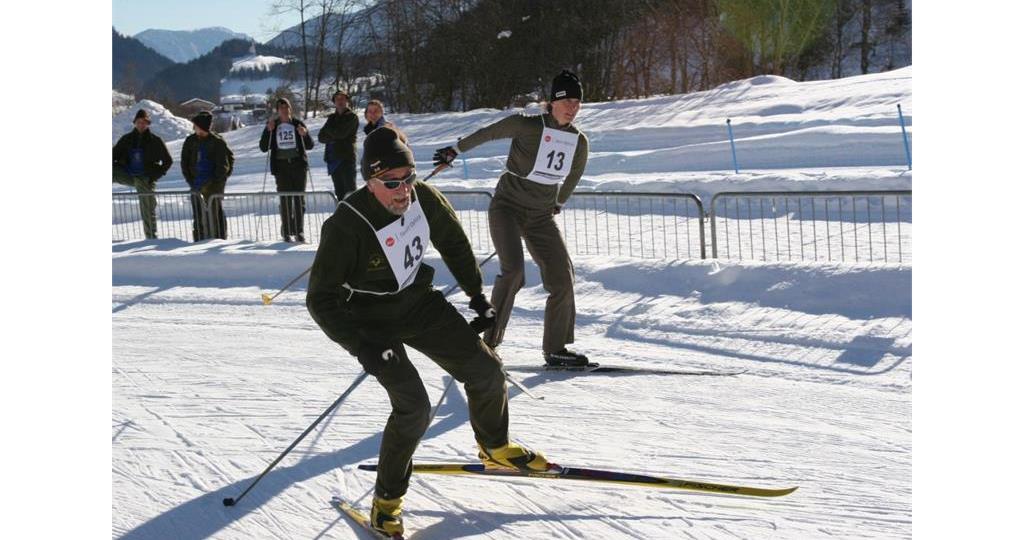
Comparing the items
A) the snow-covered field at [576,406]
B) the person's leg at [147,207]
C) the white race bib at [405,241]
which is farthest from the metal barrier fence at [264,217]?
the white race bib at [405,241]

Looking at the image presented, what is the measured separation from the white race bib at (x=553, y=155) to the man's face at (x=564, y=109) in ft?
0.29

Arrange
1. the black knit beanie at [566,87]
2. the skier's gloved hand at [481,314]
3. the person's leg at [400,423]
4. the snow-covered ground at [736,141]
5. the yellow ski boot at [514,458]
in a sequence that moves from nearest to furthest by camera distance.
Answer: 1. the person's leg at [400,423]
2. the skier's gloved hand at [481,314]
3. the yellow ski boot at [514,458]
4. the black knit beanie at [566,87]
5. the snow-covered ground at [736,141]

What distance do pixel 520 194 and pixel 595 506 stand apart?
298 centimetres

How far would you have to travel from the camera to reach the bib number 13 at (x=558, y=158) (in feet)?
25.9

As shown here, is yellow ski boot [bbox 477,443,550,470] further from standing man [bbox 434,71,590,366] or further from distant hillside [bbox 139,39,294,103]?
distant hillside [bbox 139,39,294,103]

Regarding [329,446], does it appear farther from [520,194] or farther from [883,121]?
[883,121]

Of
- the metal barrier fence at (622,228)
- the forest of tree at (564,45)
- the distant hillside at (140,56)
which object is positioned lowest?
the metal barrier fence at (622,228)

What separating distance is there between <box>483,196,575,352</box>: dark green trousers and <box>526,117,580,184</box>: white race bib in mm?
244

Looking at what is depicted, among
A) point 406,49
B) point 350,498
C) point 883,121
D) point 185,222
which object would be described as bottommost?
point 350,498

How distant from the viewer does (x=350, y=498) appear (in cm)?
575

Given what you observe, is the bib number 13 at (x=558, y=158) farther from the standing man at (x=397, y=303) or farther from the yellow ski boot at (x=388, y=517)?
the yellow ski boot at (x=388, y=517)

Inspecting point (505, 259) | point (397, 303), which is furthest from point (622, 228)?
point (397, 303)

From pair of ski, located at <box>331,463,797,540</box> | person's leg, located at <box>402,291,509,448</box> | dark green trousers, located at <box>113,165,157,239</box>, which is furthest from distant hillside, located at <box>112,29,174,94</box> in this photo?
person's leg, located at <box>402,291,509,448</box>

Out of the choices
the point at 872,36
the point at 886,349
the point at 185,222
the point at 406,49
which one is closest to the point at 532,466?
the point at 886,349
